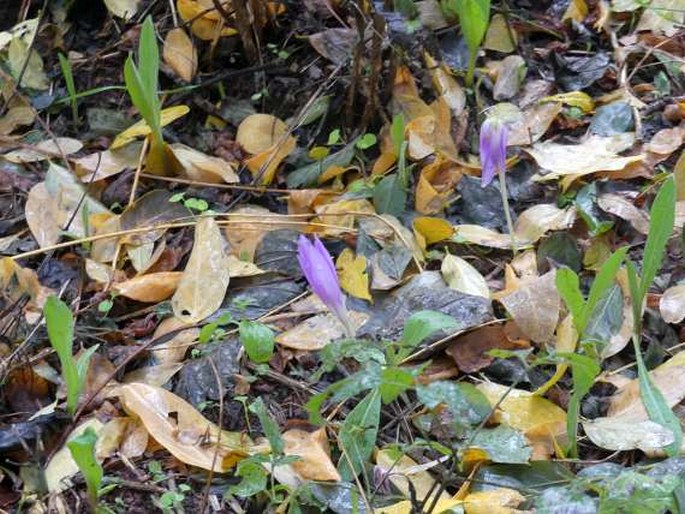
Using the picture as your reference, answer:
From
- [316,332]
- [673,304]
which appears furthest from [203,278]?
[673,304]

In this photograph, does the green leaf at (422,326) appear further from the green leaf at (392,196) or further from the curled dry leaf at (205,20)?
the curled dry leaf at (205,20)

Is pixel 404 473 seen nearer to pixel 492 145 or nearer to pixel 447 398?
pixel 447 398

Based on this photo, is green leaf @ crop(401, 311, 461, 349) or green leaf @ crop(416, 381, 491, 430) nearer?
green leaf @ crop(416, 381, 491, 430)

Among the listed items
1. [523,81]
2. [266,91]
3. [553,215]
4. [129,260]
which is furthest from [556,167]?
[129,260]

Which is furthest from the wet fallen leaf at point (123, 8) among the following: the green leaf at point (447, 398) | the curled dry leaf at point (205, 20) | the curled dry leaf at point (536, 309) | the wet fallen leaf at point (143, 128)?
the green leaf at point (447, 398)

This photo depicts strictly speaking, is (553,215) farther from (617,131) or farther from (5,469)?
(5,469)

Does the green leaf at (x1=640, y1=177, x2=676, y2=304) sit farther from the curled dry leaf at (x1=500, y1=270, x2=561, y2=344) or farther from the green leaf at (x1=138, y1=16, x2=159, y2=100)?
the green leaf at (x1=138, y1=16, x2=159, y2=100)

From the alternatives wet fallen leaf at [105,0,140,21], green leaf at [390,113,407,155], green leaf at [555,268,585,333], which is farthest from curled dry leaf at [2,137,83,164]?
green leaf at [555,268,585,333]
